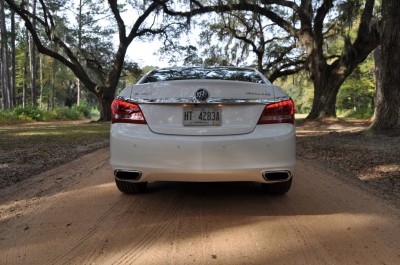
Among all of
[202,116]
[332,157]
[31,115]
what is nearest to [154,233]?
[202,116]

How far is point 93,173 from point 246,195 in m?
2.67

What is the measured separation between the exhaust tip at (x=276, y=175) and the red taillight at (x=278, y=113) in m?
0.51

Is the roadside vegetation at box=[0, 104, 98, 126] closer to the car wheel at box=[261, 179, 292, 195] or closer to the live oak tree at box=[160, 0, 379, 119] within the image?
the live oak tree at box=[160, 0, 379, 119]

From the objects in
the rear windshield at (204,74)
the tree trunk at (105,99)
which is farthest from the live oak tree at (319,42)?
the rear windshield at (204,74)

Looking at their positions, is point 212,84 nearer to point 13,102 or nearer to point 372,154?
point 372,154

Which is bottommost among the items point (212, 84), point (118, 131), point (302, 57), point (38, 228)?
point (38, 228)

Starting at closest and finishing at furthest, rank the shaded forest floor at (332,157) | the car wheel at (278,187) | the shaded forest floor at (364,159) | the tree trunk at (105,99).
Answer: the car wheel at (278,187) → the shaded forest floor at (364,159) → the shaded forest floor at (332,157) → the tree trunk at (105,99)

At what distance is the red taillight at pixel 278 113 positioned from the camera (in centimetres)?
366

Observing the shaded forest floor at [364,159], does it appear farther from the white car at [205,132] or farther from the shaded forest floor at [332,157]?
the white car at [205,132]

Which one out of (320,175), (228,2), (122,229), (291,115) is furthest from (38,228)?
(228,2)

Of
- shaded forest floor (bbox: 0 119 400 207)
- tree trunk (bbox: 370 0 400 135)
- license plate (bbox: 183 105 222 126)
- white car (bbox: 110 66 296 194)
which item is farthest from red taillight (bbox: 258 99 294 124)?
tree trunk (bbox: 370 0 400 135)

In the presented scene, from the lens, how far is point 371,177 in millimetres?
5715

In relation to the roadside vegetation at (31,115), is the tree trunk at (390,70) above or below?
above

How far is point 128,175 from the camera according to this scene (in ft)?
12.5
